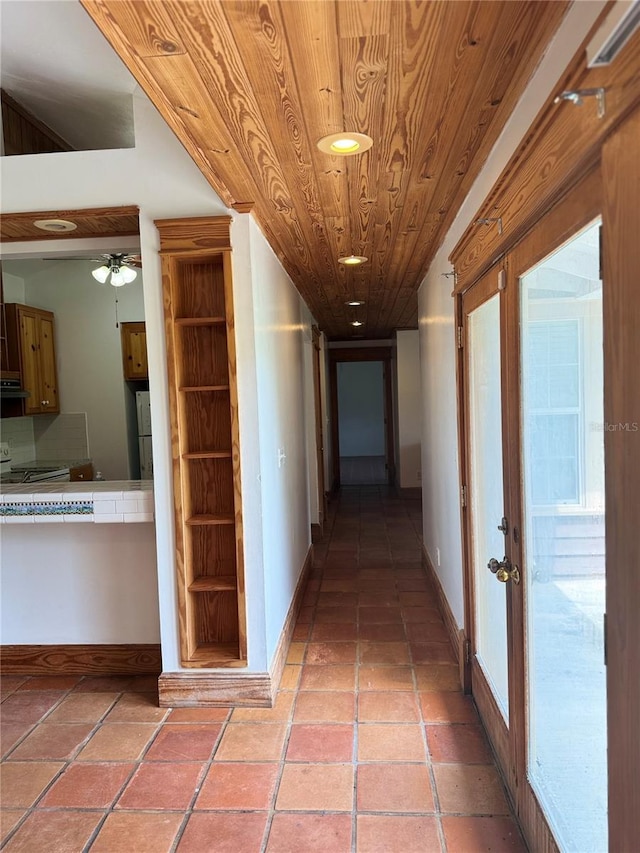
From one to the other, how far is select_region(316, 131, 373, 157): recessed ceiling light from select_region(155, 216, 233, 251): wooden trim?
773mm

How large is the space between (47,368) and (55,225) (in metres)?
Answer: 3.38

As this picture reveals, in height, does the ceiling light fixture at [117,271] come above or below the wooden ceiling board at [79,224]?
Answer: above

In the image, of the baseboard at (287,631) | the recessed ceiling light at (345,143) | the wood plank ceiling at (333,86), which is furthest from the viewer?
the baseboard at (287,631)

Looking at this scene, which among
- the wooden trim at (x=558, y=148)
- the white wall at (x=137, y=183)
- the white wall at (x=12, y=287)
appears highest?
the white wall at (x=12, y=287)

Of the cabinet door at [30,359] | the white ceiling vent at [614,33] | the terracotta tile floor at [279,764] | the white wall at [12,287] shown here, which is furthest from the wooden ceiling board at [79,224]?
the white wall at [12,287]

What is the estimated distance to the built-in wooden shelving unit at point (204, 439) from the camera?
8.41 ft

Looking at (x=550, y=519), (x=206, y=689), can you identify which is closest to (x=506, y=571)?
(x=550, y=519)

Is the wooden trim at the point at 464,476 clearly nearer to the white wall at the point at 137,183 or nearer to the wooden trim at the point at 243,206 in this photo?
the wooden trim at the point at 243,206

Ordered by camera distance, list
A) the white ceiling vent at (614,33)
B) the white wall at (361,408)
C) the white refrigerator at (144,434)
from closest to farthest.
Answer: the white ceiling vent at (614,33), the white refrigerator at (144,434), the white wall at (361,408)

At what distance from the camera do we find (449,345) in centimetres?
298

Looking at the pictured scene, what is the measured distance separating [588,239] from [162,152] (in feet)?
6.53

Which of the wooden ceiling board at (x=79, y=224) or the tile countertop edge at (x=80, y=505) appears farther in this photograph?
the tile countertop edge at (x=80, y=505)

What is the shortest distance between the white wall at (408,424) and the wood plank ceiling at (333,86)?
4.80 metres

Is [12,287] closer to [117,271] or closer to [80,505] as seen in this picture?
[117,271]
